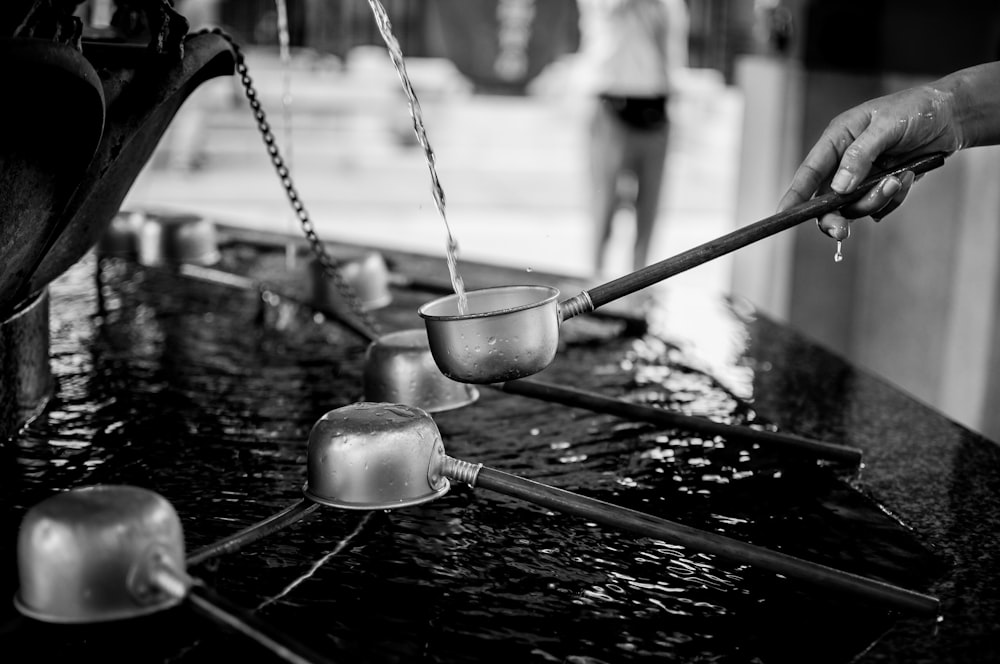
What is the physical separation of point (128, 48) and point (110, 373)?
0.81m

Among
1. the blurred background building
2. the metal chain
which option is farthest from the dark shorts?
the metal chain

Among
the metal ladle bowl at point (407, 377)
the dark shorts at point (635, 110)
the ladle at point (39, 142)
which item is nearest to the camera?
the ladle at point (39, 142)

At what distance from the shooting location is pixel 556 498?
1329 mm

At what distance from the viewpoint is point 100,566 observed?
43.1 inches

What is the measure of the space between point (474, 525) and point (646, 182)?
4.67m

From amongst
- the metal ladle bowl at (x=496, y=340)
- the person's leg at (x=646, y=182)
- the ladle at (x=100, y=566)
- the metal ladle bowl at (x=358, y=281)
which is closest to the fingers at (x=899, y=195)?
the metal ladle bowl at (x=496, y=340)

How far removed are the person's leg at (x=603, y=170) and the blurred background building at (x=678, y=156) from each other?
21.0 inches

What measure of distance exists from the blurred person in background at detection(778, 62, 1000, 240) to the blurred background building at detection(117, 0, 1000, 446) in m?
1.14

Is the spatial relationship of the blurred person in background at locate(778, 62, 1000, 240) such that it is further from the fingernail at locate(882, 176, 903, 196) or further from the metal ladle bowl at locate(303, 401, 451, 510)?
the metal ladle bowl at locate(303, 401, 451, 510)

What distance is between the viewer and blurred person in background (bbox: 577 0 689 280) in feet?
19.2

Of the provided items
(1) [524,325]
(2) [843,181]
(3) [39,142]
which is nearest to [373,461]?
Result: (1) [524,325]

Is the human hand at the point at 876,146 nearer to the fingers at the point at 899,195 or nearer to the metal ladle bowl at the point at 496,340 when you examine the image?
the fingers at the point at 899,195

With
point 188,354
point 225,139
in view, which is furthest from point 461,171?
point 188,354

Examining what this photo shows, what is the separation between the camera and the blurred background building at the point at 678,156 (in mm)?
4375
